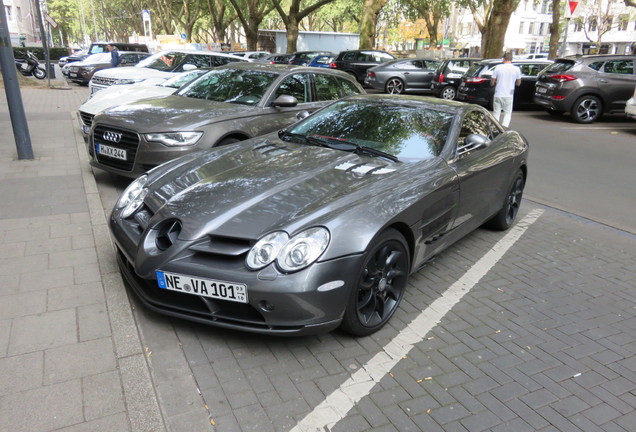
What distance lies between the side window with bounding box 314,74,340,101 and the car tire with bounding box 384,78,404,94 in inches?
504

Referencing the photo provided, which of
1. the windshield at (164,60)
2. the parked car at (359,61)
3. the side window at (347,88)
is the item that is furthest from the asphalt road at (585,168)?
the parked car at (359,61)

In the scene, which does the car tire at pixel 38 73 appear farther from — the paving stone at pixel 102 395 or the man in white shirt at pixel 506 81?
the paving stone at pixel 102 395

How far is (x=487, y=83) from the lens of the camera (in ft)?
50.6

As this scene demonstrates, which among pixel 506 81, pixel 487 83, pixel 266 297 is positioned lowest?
pixel 266 297

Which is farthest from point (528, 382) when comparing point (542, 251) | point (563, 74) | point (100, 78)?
point (563, 74)

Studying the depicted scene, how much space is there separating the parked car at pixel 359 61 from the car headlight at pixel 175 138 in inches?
657

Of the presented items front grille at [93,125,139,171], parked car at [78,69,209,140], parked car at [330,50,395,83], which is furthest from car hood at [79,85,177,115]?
parked car at [330,50,395,83]

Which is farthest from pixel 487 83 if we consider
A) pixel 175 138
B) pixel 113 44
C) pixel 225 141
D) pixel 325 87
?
pixel 113 44

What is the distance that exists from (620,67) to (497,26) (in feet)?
22.7

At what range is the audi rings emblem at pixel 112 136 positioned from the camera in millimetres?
5649

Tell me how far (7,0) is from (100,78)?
61.2 meters

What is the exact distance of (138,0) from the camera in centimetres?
5922

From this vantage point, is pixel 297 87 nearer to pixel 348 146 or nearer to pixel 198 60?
pixel 348 146

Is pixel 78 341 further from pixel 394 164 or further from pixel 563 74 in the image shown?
pixel 563 74
